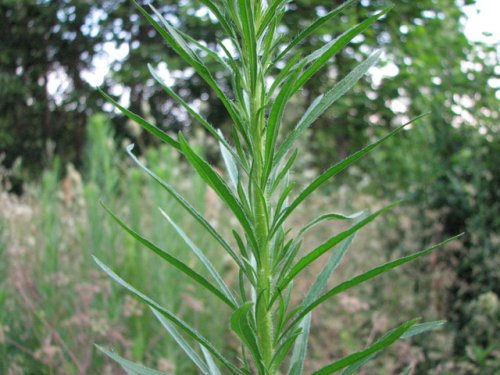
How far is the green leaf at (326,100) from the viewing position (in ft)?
2.22

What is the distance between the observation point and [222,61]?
73 centimetres

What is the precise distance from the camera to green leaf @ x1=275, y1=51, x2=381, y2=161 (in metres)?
0.68

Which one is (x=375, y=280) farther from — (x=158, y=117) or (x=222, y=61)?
(x=158, y=117)

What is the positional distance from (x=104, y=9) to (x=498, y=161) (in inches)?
337

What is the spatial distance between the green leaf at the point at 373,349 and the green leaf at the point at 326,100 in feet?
0.75

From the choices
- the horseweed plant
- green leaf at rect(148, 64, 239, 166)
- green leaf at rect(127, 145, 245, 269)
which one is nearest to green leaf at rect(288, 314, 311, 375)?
the horseweed plant

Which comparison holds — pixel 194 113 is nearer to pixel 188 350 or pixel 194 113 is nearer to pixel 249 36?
pixel 249 36

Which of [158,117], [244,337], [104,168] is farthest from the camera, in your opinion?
[158,117]

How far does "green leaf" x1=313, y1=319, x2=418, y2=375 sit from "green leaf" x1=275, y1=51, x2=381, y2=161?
228 mm

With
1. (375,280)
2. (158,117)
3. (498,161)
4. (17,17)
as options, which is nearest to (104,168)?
(375,280)

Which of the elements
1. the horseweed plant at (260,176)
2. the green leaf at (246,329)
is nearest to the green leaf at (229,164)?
the horseweed plant at (260,176)

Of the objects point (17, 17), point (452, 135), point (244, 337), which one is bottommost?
point (244, 337)

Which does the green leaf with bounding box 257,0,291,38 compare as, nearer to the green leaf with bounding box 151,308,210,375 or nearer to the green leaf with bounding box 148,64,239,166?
the green leaf with bounding box 148,64,239,166

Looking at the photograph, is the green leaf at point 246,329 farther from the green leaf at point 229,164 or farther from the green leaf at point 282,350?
the green leaf at point 229,164
